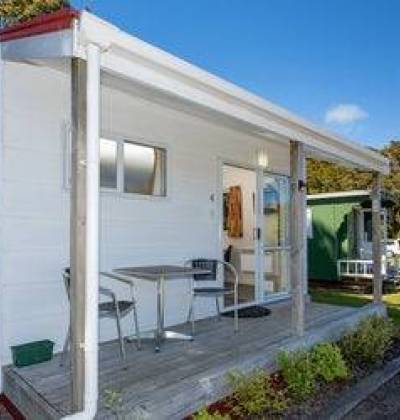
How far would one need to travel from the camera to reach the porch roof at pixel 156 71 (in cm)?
345

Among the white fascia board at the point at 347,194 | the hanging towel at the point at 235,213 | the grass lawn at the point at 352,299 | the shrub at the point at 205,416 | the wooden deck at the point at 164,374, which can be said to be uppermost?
the white fascia board at the point at 347,194

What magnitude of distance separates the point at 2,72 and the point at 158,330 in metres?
2.83

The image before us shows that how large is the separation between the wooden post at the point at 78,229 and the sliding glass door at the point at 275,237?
5.51m

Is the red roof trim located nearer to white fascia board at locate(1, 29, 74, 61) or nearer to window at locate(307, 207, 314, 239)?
white fascia board at locate(1, 29, 74, 61)

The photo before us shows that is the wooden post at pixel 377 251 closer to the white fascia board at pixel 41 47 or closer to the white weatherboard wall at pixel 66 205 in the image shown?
the white weatherboard wall at pixel 66 205

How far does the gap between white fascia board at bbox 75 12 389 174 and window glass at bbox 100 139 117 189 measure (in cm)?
162

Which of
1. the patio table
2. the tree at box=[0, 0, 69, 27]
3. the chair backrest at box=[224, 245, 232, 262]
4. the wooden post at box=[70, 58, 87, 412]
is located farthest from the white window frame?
the tree at box=[0, 0, 69, 27]

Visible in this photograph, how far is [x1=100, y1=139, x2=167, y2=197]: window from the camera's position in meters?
6.02

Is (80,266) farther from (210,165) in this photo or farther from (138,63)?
(210,165)

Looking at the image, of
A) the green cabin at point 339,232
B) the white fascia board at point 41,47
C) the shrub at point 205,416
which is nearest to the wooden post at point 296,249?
the shrub at point 205,416

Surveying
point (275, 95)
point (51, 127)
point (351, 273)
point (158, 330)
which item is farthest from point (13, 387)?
point (275, 95)

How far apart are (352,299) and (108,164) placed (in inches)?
306

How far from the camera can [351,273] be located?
14961 millimetres

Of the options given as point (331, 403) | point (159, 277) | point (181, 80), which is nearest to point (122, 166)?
point (159, 277)
